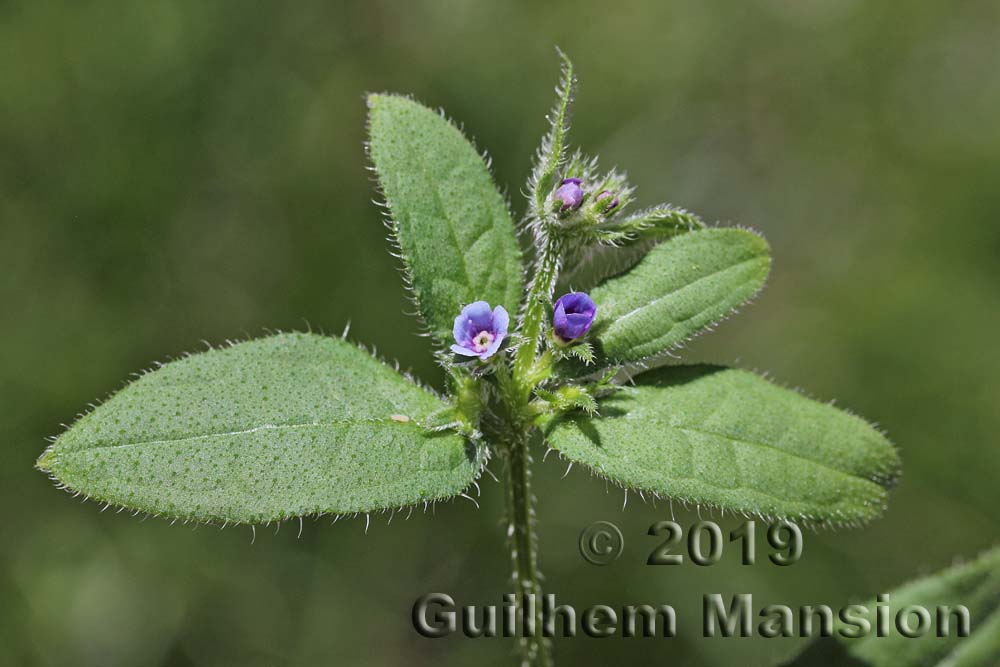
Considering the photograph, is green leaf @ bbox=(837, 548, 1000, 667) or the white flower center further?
green leaf @ bbox=(837, 548, 1000, 667)

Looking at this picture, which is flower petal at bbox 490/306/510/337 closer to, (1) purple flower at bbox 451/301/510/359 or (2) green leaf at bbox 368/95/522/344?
(1) purple flower at bbox 451/301/510/359

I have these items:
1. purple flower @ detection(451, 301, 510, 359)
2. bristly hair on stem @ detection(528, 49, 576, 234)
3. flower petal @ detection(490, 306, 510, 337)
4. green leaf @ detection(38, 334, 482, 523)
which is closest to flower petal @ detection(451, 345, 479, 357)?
purple flower @ detection(451, 301, 510, 359)

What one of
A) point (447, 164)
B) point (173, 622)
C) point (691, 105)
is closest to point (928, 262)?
point (691, 105)

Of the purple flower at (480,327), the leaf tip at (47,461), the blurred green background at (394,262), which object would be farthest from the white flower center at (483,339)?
the blurred green background at (394,262)

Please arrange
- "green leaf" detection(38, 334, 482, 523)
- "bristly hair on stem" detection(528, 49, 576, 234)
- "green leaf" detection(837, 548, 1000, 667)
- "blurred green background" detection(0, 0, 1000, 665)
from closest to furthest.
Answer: "green leaf" detection(38, 334, 482, 523) < "bristly hair on stem" detection(528, 49, 576, 234) < "green leaf" detection(837, 548, 1000, 667) < "blurred green background" detection(0, 0, 1000, 665)

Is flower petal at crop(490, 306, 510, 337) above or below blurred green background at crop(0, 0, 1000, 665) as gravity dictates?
below

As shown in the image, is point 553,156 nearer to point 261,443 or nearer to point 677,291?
point 677,291

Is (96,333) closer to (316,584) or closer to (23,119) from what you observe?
(23,119)

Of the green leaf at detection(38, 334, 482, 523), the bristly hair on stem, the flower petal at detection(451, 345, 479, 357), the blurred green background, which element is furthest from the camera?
the blurred green background
